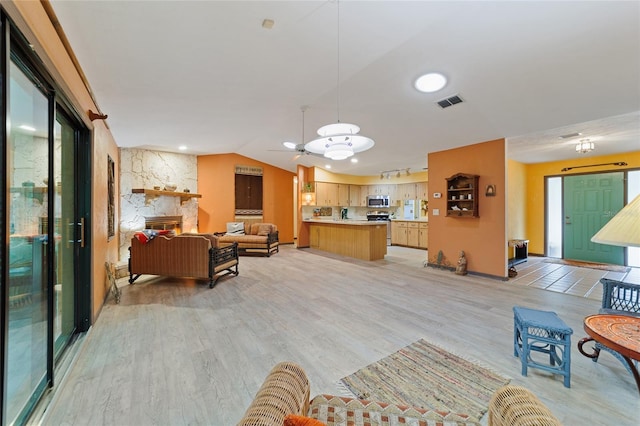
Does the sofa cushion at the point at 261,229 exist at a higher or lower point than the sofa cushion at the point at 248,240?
higher

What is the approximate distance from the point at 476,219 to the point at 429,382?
4.00 meters

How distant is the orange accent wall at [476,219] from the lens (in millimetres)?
4691

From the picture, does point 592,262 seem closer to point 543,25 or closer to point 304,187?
point 543,25

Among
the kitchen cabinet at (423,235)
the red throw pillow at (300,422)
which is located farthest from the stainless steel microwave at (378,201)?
the red throw pillow at (300,422)

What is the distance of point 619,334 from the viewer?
1594 millimetres

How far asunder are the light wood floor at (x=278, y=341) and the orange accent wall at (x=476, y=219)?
1.71ft

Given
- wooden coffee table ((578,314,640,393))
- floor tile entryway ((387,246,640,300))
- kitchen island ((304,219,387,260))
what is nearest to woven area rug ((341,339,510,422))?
wooden coffee table ((578,314,640,393))

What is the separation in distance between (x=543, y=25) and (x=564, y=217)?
20.1 feet

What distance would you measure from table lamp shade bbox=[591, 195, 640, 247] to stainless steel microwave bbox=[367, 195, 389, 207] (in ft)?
26.5

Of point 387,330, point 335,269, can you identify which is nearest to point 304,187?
point 335,269

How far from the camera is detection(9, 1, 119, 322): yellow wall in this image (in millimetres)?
1412

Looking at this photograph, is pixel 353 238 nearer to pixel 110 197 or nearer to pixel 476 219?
pixel 476 219

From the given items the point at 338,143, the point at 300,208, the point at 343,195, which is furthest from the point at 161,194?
the point at 343,195

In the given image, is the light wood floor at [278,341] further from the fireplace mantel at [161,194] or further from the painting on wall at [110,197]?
the fireplace mantel at [161,194]
